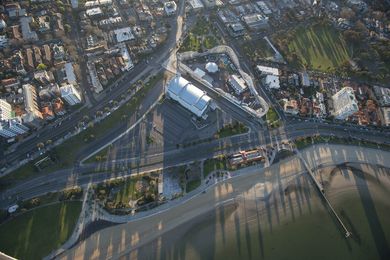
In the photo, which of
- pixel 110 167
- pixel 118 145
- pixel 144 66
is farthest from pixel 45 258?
pixel 144 66

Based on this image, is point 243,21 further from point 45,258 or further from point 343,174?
point 45,258

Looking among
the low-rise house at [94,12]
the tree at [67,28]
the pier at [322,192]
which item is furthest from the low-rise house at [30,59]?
the pier at [322,192]

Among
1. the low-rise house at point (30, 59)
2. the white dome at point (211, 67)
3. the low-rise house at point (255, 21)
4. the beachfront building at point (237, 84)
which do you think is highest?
the low-rise house at point (255, 21)

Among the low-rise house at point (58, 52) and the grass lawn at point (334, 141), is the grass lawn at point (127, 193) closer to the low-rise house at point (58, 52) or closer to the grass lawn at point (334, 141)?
Result: the grass lawn at point (334, 141)

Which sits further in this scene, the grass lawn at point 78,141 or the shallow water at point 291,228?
the grass lawn at point 78,141

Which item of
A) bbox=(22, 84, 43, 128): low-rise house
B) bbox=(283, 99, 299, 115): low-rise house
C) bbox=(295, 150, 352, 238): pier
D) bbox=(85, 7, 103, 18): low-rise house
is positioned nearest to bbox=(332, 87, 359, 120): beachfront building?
bbox=(283, 99, 299, 115): low-rise house

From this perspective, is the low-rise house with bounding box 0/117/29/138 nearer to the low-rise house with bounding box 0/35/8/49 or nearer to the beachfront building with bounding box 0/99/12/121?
the beachfront building with bounding box 0/99/12/121

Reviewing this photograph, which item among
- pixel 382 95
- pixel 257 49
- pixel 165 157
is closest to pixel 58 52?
pixel 165 157
